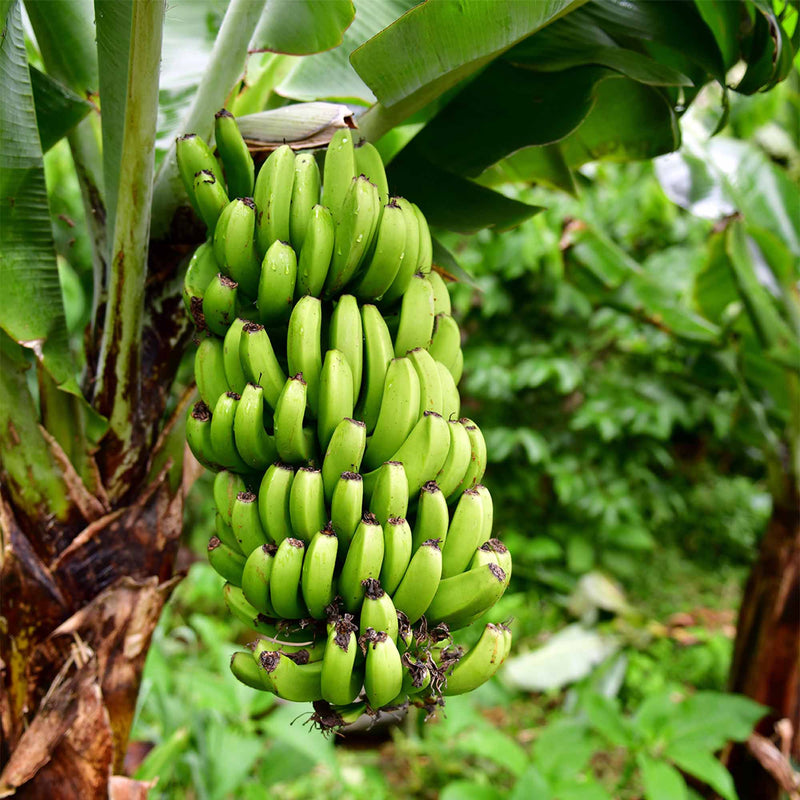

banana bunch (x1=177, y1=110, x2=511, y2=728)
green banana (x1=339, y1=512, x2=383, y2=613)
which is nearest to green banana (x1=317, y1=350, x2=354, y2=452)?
banana bunch (x1=177, y1=110, x2=511, y2=728)

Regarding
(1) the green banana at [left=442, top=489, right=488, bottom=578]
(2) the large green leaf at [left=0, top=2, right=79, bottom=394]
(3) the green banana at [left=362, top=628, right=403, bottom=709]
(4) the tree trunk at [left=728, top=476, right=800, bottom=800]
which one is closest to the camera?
(3) the green banana at [left=362, top=628, right=403, bottom=709]

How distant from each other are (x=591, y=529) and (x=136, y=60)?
107 inches

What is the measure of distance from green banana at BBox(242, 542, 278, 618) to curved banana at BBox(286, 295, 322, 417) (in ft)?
0.55

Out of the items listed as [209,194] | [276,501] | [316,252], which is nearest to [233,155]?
[209,194]

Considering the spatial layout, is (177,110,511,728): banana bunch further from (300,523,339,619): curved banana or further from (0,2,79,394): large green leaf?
(0,2,79,394): large green leaf

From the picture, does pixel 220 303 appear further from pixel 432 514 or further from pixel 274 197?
pixel 432 514

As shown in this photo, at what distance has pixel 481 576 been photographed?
0.64 m

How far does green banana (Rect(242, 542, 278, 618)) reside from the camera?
64 cm

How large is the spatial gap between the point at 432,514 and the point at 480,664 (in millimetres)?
166

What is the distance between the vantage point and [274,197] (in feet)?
2.29

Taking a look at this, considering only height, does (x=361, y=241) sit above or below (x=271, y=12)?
below

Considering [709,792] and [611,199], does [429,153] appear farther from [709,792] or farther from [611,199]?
[611,199]

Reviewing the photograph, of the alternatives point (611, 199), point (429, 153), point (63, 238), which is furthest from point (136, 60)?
point (611, 199)

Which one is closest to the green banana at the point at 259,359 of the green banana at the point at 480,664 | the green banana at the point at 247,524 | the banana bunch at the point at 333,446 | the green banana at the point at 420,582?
the banana bunch at the point at 333,446
